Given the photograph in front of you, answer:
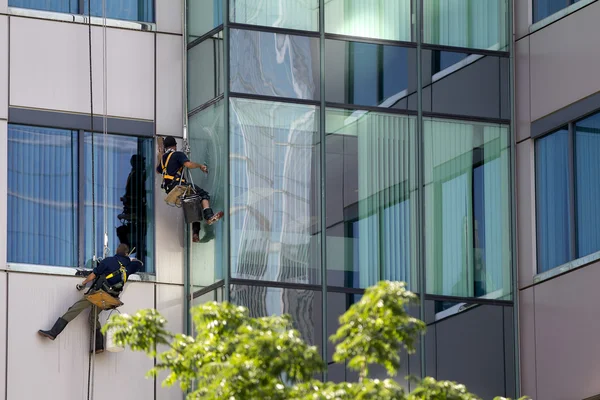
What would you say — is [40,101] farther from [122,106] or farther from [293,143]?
[293,143]

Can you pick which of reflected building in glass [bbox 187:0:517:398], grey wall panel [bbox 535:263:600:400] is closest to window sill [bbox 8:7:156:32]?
reflected building in glass [bbox 187:0:517:398]

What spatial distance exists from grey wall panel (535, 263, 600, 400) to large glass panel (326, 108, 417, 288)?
1.78 m

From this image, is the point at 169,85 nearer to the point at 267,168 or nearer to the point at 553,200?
the point at 267,168

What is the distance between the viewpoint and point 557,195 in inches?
978

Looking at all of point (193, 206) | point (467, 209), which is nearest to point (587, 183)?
point (467, 209)

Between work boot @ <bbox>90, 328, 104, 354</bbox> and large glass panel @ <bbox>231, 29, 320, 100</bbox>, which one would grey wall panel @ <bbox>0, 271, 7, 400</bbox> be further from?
large glass panel @ <bbox>231, 29, 320, 100</bbox>

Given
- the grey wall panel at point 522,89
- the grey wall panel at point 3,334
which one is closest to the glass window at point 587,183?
the grey wall panel at point 522,89

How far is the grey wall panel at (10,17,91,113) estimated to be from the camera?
2467 cm

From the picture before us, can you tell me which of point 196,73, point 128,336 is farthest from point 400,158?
point 128,336

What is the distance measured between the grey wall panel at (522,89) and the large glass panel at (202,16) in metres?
4.16

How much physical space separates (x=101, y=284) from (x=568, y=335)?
5887 millimetres

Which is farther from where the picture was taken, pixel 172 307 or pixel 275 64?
pixel 172 307

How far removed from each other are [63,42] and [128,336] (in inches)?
318

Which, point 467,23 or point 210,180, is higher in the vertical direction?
point 467,23
